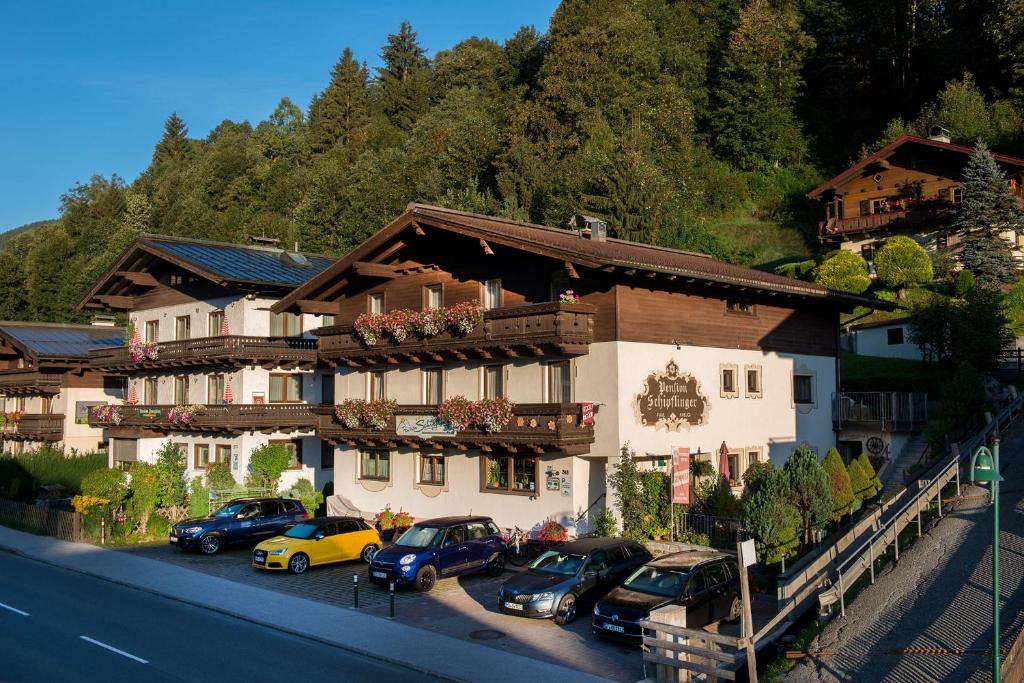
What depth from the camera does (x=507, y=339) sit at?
25828 mm

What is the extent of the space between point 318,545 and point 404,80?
98234 mm

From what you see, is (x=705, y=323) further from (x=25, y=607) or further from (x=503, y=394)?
(x=25, y=607)

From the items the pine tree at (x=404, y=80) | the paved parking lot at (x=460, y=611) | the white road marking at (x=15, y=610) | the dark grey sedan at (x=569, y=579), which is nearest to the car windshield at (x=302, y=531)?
the paved parking lot at (x=460, y=611)

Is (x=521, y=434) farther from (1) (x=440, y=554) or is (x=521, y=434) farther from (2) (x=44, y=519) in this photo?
(2) (x=44, y=519)

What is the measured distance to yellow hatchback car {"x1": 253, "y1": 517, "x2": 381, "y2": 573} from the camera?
2517 centimetres

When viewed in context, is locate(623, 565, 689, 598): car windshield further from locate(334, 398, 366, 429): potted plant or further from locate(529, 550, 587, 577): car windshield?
locate(334, 398, 366, 429): potted plant

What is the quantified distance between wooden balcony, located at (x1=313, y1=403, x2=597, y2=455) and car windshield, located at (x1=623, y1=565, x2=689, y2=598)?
623 cm

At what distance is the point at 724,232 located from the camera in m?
70.2

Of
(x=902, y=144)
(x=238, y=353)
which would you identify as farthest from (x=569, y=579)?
(x=902, y=144)

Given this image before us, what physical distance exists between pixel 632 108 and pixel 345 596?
50.4 meters

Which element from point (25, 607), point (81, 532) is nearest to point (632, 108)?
point (81, 532)

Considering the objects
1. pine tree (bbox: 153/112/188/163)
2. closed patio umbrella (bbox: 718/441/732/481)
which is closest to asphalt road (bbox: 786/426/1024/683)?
closed patio umbrella (bbox: 718/441/732/481)

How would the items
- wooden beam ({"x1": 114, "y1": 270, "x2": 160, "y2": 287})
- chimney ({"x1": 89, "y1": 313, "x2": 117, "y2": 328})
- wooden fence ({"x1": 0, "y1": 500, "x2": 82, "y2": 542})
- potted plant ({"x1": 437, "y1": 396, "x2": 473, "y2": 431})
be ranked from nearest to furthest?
potted plant ({"x1": 437, "y1": 396, "x2": 473, "y2": 431}) → wooden fence ({"x1": 0, "y1": 500, "x2": 82, "y2": 542}) → wooden beam ({"x1": 114, "y1": 270, "x2": 160, "y2": 287}) → chimney ({"x1": 89, "y1": 313, "x2": 117, "y2": 328})

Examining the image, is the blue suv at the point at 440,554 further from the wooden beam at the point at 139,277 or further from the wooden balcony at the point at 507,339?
the wooden beam at the point at 139,277
